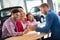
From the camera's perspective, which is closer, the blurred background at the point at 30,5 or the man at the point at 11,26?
the man at the point at 11,26

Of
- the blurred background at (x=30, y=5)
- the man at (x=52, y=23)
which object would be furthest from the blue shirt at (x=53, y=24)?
the blurred background at (x=30, y=5)

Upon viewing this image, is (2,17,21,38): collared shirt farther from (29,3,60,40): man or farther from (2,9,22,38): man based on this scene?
(29,3,60,40): man

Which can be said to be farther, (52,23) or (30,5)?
(30,5)

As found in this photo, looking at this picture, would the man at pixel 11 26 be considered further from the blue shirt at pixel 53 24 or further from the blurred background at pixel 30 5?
the blurred background at pixel 30 5

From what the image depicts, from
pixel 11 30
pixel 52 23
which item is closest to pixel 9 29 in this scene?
pixel 11 30

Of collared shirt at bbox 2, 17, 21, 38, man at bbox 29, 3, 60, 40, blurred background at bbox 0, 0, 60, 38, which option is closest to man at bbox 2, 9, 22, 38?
collared shirt at bbox 2, 17, 21, 38

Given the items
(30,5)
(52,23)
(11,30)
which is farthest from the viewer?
(30,5)

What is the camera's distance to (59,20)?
334 centimetres

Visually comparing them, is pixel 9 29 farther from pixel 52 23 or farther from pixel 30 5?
pixel 30 5

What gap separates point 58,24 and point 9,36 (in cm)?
102

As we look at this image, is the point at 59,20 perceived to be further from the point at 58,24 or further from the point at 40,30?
the point at 40,30

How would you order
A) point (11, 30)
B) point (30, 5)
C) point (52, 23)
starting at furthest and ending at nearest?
point (30, 5), point (11, 30), point (52, 23)

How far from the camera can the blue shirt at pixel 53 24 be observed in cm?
320

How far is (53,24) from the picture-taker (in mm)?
3277
